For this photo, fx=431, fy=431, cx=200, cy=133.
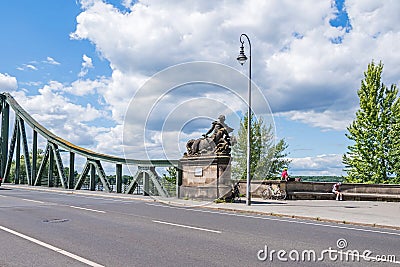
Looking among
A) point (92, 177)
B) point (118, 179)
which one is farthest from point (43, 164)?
point (118, 179)

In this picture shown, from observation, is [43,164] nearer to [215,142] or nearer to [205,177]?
[205,177]

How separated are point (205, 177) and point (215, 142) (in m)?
1.91

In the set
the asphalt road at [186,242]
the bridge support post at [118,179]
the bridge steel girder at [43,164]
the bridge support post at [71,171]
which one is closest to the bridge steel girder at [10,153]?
the bridge steel girder at [43,164]

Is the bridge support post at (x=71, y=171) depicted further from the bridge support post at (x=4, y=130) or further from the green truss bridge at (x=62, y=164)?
the bridge support post at (x=4, y=130)

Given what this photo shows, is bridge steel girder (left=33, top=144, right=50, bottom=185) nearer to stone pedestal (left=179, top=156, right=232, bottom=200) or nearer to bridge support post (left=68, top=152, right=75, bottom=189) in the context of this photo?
bridge support post (left=68, top=152, right=75, bottom=189)

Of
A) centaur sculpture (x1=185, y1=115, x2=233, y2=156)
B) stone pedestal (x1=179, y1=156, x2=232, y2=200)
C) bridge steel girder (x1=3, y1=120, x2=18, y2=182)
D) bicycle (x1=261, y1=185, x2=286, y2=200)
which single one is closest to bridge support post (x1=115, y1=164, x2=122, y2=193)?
stone pedestal (x1=179, y1=156, x2=232, y2=200)

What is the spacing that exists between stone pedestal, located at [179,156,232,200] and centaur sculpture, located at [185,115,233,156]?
0.40 metres

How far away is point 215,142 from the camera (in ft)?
74.2

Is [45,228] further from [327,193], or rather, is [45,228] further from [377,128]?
[377,128]

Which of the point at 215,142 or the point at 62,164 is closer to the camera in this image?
the point at 215,142

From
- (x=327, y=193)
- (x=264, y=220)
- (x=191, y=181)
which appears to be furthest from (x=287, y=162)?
(x=264, y=220)

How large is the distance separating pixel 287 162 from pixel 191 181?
25.8 metres

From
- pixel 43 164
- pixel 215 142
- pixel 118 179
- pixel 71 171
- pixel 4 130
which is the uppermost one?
pixel 4 130

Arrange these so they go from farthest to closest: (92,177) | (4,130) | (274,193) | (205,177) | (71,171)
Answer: (4,130)
(71,171)
(92,177)
(274,193)
(205,177)
